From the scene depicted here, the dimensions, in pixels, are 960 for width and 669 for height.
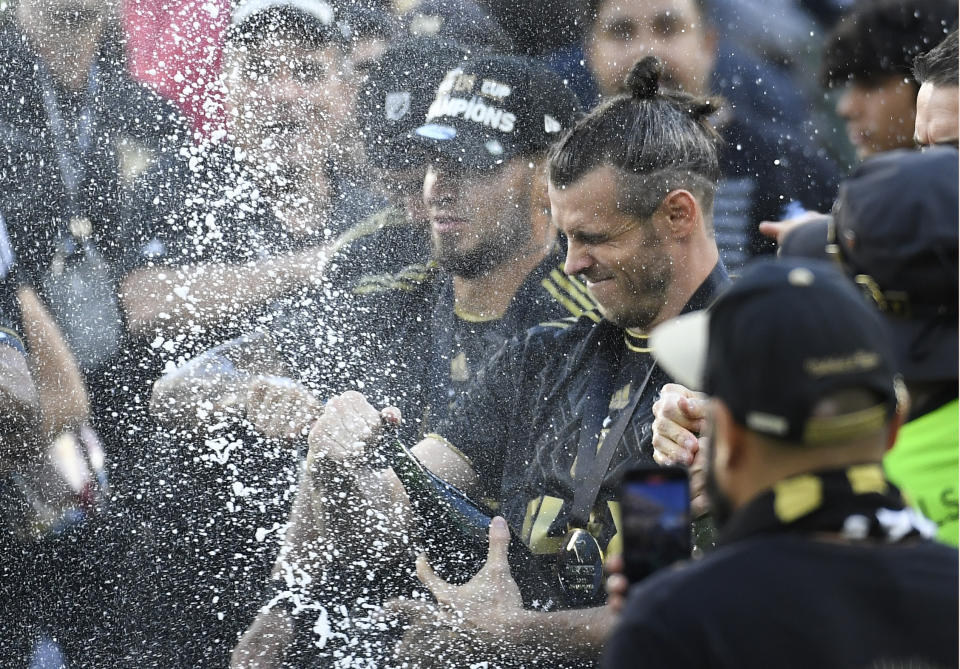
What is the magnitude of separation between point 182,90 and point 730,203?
1677mm

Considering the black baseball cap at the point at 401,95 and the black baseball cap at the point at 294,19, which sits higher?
the black baseball cap at the point at 294,19

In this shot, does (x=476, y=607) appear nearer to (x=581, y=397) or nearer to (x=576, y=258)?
(x=581, y=397)

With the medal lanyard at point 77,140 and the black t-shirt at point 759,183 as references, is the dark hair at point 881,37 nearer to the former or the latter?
the black t-shirt at point 759,183

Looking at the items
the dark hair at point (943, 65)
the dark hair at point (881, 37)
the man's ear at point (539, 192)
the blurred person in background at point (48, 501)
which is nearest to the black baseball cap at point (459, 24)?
the man's ear at point (539, 192)

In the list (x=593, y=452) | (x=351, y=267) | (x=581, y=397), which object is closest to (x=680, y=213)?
(x=581, y=397)

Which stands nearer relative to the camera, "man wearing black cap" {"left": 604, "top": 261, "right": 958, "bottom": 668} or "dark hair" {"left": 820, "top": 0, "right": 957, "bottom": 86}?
"man wearing black cap" {"left": 604, "top": 261, "right": 958, "bottom": 668}

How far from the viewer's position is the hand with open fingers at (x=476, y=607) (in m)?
3.34

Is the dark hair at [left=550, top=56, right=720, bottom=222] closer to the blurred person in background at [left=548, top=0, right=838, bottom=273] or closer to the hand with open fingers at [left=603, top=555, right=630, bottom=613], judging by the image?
the blurred person in background at [left=548, top=0, right=838, bottom=273]

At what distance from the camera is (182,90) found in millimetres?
3703

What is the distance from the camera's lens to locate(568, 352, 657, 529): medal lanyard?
9.82ft

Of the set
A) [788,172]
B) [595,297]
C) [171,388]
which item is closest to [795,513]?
[595,297]

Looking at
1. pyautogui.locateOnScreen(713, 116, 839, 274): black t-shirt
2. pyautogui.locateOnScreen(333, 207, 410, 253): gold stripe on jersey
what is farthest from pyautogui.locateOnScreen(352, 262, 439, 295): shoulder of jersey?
pyautogui.locateOnScreen(713, 116, 839, 274): black t-shirt

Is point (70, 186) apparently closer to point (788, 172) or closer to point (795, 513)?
point (788, 172)

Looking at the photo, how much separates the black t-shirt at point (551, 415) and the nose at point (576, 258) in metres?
0.12
